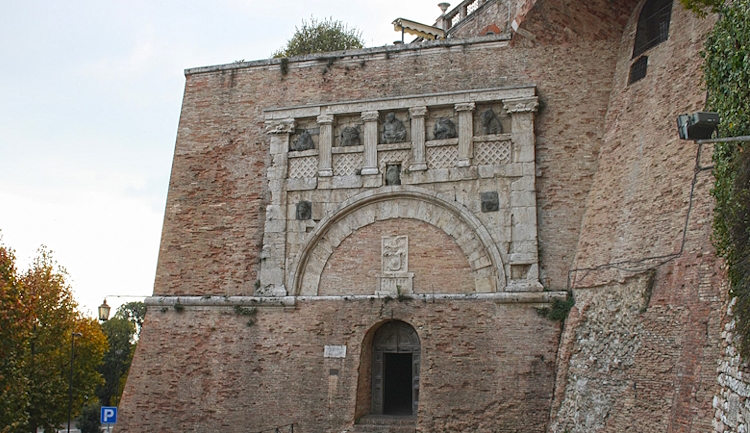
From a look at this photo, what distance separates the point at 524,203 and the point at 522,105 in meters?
1.78

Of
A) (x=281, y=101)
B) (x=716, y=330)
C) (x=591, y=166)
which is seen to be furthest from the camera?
(x=281, y=101)

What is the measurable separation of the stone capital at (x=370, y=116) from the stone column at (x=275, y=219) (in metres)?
1.48

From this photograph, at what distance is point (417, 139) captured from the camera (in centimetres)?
1347

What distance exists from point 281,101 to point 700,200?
8321 millimetres

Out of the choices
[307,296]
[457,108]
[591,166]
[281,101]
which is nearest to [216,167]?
[281,101]

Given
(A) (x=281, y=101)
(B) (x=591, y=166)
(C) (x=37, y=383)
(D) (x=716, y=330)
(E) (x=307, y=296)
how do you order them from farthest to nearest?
(C) (x=37, y=383) → (A) (x=281, y=101) → (E) (x=307, y=296) → (B) (x=591, y=166) → (D) (x=716, y=330)

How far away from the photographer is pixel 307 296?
13.5m

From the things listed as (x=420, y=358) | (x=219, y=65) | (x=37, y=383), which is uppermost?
(x=219, y=65)

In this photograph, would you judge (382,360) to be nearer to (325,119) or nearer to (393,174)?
(393,174)

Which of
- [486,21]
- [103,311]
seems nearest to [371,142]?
[486,21]

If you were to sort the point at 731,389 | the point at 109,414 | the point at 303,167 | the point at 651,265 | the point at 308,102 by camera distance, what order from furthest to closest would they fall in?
the point at 308,102 < the point at 303,167 < the point at 109,414 < the point at 651,265 < the point at 731,389

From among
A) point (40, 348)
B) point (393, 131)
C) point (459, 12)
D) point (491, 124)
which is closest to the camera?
point (491, 124)

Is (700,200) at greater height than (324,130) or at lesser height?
lesser

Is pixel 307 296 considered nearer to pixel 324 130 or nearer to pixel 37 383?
pixel 324 130
